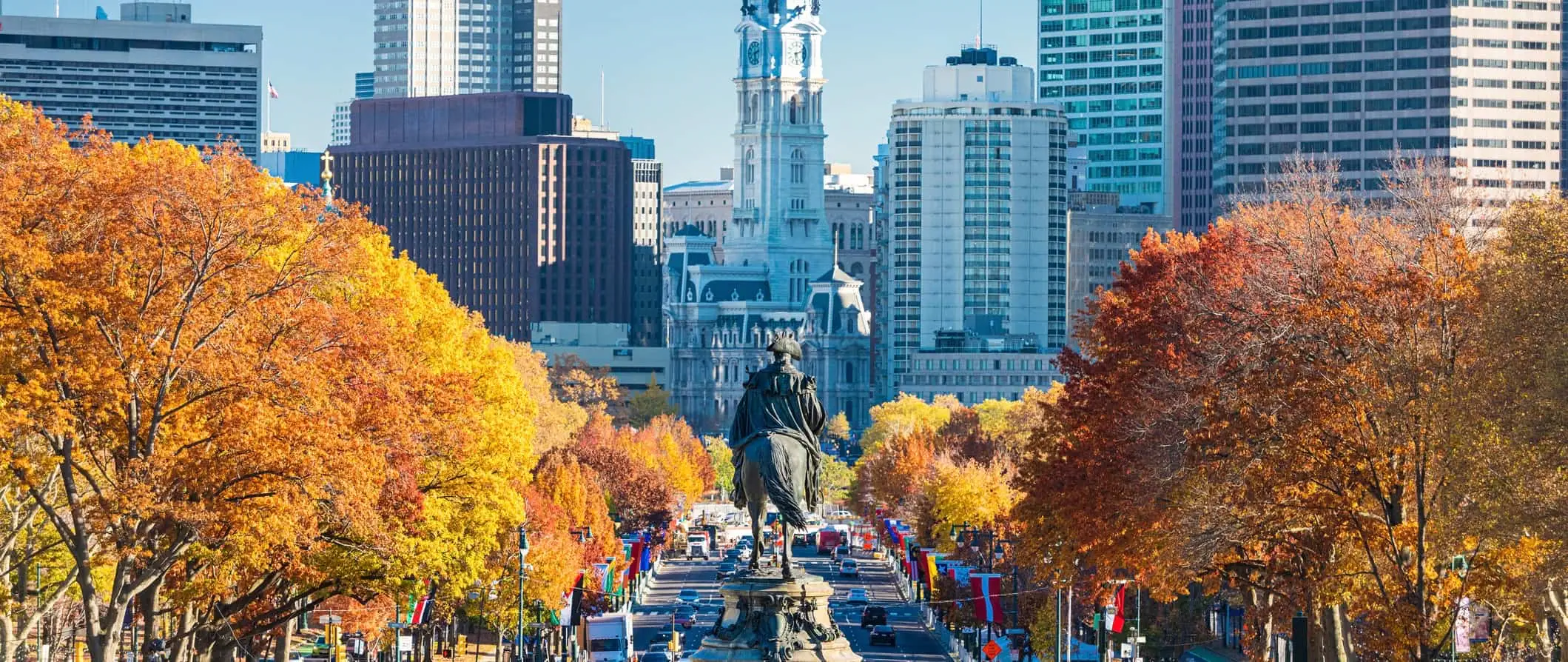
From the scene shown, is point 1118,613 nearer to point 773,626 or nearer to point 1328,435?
point 1328,435

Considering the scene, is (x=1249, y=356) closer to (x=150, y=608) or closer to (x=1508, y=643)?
(x=1508, y=643)

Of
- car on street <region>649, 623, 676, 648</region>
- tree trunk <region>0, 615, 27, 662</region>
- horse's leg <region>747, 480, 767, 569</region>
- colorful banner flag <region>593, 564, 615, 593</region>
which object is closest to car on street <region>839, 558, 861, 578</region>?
car on street <region>649, 623, 676, 648</region>

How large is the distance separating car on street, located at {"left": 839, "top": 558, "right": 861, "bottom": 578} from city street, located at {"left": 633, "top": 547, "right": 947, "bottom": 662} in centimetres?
43

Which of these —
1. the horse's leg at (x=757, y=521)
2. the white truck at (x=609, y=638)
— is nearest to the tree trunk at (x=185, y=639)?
the white truck at (x=609, y=638)

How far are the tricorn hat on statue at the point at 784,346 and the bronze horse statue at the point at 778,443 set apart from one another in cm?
1

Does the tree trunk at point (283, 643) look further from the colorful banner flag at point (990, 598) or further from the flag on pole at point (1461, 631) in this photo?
the flag on pole at point (1461, 631)

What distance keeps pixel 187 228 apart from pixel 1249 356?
24.1 m

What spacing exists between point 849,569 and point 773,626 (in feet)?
458

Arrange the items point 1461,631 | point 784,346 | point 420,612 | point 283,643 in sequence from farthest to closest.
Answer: point 420,612
point 283,643
point 1461,631
point 784,346

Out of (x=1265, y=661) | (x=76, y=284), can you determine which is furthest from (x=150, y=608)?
(x=1265, y=661)

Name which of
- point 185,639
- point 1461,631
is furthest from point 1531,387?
point 185,639

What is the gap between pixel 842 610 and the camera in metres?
145

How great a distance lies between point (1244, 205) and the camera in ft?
277

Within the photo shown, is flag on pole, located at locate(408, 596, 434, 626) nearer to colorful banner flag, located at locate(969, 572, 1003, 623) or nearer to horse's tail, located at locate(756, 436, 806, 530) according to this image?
colorful banner flag, located at locate(969, 572, 1003, 623)
